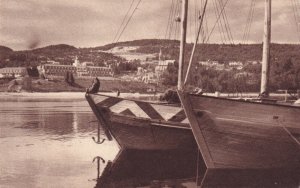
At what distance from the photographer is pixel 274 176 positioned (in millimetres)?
15117

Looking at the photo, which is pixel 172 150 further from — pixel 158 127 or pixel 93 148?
pixel 93 148

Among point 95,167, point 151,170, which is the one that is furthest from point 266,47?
point 95,167

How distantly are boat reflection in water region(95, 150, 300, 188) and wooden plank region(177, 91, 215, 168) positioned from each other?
0.51 m

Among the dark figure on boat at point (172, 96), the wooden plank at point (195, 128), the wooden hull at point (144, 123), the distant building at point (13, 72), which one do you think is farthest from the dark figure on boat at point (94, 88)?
the distant building at point (13, 72)

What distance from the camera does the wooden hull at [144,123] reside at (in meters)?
18.1

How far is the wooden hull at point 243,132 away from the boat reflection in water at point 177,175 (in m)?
0.43

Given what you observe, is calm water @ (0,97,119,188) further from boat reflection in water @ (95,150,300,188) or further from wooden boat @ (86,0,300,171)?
wooden boat @ (86,0,300,171)

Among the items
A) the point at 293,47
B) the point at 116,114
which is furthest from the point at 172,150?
the point at 293,47

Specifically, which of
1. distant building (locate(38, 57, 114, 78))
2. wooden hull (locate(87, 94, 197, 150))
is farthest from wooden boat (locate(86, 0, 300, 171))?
distant building (locate(38, 57, 114, 78))

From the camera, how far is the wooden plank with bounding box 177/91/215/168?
48.0ft

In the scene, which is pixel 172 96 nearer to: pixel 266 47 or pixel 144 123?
pixel 144 123

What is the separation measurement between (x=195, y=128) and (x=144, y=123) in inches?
144

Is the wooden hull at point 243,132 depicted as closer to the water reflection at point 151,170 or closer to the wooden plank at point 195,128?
the wooden plank at point 195,128

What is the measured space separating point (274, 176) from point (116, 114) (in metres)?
6.79
